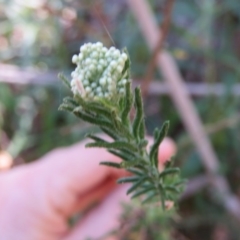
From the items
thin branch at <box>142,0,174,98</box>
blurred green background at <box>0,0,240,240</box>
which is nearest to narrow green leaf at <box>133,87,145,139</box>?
thin branch at <box>142,0,174,98</box>

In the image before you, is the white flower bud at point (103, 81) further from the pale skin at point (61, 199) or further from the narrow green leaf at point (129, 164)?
the pale skin at point (61, 199)

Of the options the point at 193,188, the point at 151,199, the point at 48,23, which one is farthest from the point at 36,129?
the point at 151,199

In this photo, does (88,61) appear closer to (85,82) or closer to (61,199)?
(85,82)

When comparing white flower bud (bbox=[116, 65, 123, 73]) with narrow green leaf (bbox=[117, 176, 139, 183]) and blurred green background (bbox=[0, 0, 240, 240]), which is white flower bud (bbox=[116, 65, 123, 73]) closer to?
narrow green leaf (bbox=[117, 176, 139, 183])

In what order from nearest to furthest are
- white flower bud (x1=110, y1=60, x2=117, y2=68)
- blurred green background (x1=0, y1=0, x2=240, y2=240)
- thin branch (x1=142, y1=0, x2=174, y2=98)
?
white flower bud (x1=110, y1=60, x2=117, y2=68) → thin branch (x1=142, y1=0, x2=174, y2=98) → blurred green background (x1=0, y1=0, x2=240, y2=240)

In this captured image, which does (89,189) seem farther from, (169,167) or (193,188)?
(169,167)

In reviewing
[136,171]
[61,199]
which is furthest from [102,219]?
[136,171]
